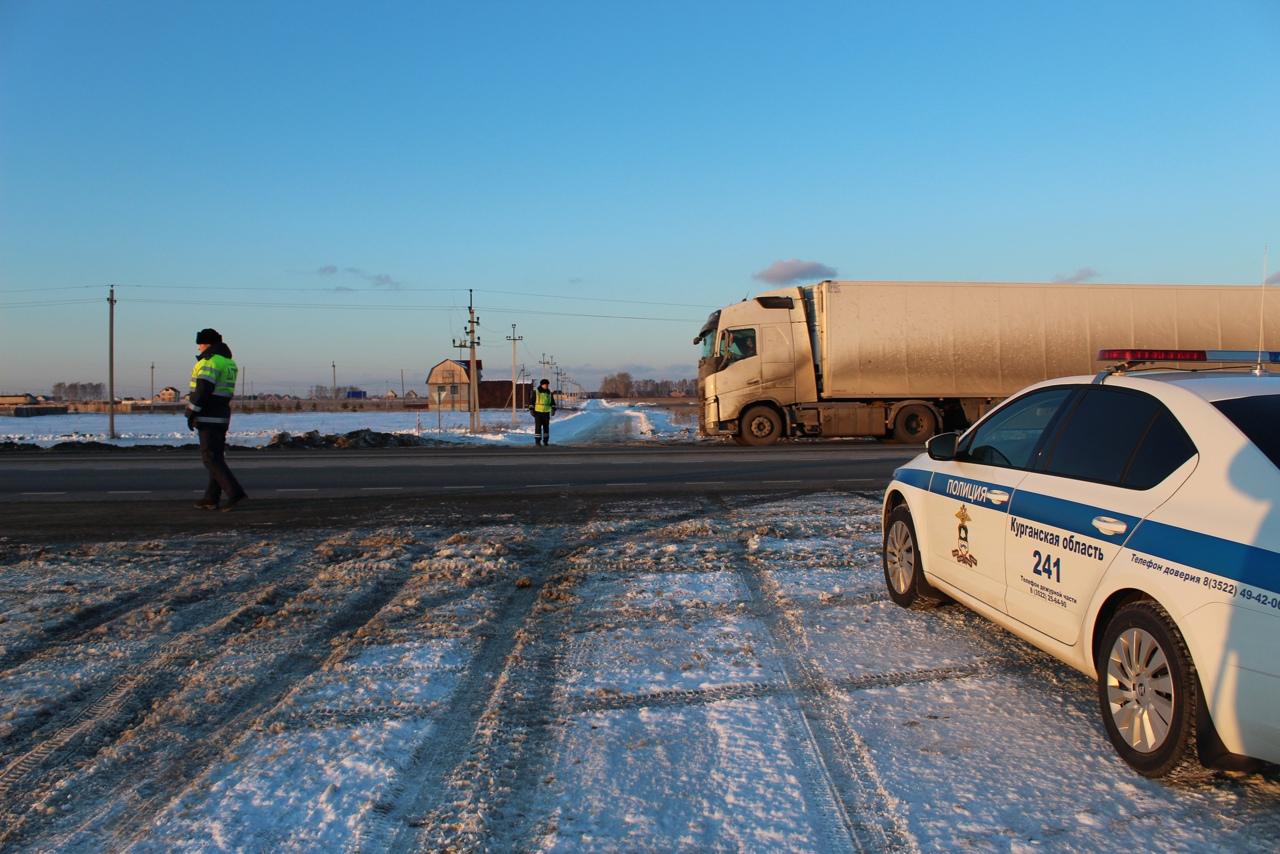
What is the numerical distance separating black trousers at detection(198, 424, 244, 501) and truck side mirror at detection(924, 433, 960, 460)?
7422mm

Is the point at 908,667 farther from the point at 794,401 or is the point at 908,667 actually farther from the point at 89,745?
the point at 794,401

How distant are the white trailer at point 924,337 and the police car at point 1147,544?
16.2 metres

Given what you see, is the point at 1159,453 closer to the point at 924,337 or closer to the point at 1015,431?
the point at 1015,431

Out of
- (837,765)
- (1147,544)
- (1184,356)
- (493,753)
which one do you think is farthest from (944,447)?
(493,753)

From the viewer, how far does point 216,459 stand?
9.24 m

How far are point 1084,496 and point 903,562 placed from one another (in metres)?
1.89

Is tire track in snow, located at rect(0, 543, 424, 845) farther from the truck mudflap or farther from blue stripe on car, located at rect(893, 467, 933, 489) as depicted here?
the truck mudflap

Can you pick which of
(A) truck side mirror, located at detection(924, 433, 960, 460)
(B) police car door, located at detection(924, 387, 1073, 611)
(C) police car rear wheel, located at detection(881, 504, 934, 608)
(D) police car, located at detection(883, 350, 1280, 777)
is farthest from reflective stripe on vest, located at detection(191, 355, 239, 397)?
(D) police car, located at detection(883, 350, 1280, 777)

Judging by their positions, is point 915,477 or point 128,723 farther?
point 915,477

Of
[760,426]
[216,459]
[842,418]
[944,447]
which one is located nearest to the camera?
[944,447]

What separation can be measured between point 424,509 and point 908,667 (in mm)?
6702

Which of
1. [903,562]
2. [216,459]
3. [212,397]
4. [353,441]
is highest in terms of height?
[212,397]

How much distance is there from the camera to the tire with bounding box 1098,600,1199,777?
2.90 m

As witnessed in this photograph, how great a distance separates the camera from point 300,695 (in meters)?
3.90
